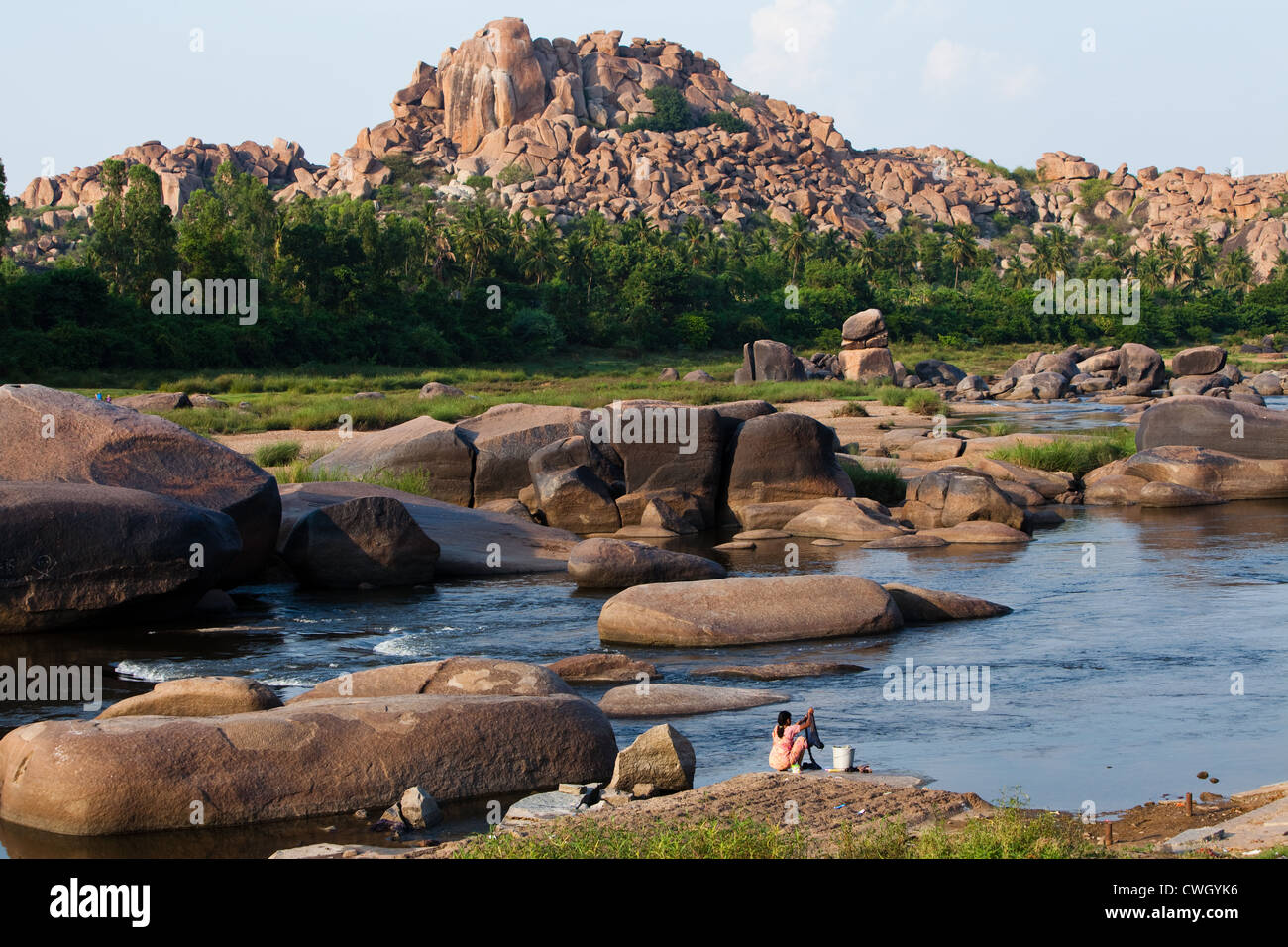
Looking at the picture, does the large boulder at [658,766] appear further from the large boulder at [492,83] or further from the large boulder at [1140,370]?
the large boulder at [492,83]

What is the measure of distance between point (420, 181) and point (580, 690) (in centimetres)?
16709

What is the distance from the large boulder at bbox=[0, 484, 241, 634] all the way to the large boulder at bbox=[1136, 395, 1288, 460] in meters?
23.1

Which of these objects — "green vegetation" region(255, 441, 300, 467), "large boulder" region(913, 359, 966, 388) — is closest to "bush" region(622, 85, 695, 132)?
"large boulder" region(913, 359, 966, 388)

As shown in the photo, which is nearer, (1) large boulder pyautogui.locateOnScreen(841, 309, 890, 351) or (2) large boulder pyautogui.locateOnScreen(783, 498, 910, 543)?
(2) large boulder pyautogui.locateOnScreen(783, 498, 910, 543)

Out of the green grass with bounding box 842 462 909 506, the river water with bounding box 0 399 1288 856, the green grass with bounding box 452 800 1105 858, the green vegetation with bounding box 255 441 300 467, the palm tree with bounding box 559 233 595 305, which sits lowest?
the river water with bounding box 0 399 1288 856

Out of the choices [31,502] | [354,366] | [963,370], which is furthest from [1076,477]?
[963,370]

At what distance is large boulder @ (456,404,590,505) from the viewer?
26234 millimetres

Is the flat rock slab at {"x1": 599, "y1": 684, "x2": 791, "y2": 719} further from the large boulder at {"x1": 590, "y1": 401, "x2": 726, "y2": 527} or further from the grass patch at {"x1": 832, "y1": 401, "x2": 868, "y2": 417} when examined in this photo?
the grass patch at {"x1": 832, "y1": 401, "x2": 868, "y2": 417}

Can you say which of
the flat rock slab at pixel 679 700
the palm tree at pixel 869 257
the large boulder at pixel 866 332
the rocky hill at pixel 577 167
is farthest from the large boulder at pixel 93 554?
the rocky hill at pixel 577 167

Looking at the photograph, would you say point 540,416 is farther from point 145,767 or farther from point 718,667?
point 145,767

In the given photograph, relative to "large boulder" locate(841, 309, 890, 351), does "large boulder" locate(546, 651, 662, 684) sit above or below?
below

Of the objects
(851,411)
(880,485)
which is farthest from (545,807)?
(851,411)

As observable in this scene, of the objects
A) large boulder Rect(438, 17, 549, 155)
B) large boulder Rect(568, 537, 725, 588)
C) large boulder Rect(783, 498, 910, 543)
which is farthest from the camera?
large boulder Rect(438, 17, 549, 155)

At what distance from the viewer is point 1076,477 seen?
103 ft
